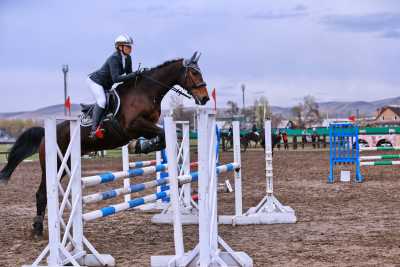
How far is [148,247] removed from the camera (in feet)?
20.3

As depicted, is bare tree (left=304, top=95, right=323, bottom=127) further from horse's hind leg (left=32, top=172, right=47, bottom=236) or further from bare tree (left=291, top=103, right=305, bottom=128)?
horse's hind leg (left=32, top=172, right=47, bottom=236)

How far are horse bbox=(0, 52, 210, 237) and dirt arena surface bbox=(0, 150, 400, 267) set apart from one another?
960 mm

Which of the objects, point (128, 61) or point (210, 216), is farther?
point (128, 61)

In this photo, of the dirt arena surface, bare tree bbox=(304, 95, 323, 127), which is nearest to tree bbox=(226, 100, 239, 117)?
bare tree bbox=(304, 95, 323, 127)

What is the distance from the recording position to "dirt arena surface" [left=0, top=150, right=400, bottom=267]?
5.38 m

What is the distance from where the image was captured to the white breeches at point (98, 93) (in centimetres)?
693

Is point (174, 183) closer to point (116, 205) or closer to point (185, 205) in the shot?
point (116, 205)

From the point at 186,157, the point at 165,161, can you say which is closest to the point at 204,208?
the point at 186,157

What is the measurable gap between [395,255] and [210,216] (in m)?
1.83

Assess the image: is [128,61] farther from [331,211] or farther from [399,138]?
[399,138]

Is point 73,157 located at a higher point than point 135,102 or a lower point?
lower

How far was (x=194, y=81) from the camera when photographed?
7074 mm

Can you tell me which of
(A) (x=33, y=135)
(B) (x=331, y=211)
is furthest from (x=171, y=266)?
(B) (x=331, y=211)

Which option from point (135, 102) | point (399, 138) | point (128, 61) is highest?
point (128, 61)
